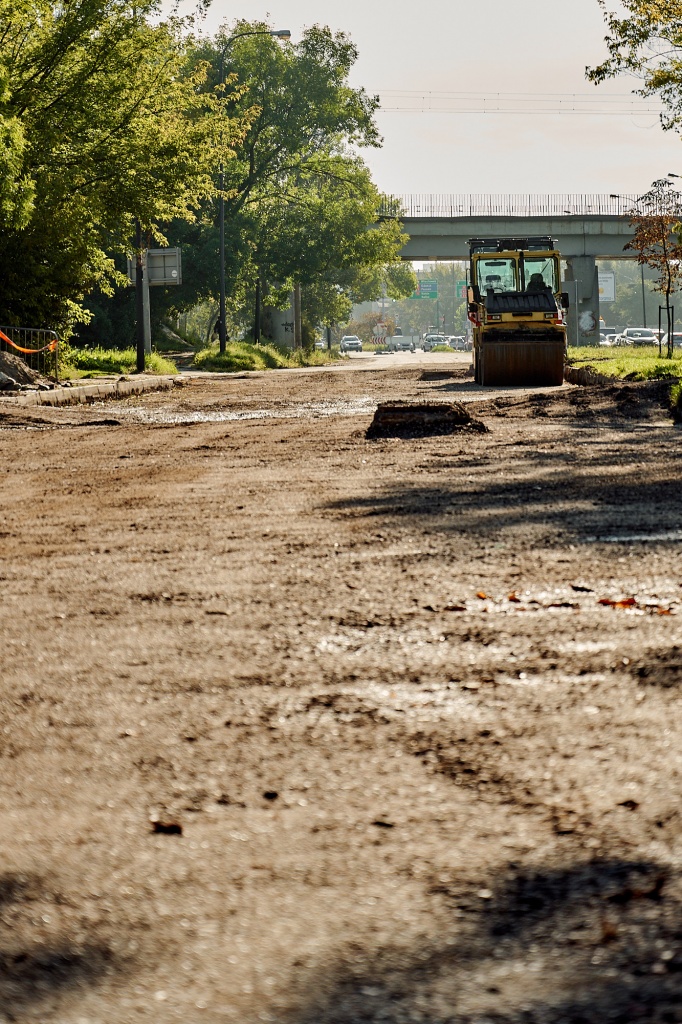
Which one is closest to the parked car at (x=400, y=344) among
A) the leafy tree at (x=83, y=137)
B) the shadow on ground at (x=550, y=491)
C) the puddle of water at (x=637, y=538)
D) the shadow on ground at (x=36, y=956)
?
the leafy tree at (x=83, y=137)

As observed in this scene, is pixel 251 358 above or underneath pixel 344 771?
above

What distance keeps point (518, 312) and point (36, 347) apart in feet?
34.3

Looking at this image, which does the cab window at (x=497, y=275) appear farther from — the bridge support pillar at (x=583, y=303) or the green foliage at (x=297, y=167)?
the bridge support pillar at (x=583, y=303)

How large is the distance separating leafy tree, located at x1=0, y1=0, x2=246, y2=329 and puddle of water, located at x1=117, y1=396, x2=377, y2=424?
871 cm

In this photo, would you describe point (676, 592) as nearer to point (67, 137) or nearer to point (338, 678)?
point (338, 678)

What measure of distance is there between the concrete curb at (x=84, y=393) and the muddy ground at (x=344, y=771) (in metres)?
14.4

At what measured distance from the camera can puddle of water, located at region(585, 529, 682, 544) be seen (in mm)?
6906

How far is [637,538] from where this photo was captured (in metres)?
7.02

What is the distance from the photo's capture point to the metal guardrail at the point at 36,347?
28266mm

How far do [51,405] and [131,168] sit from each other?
33.8ft

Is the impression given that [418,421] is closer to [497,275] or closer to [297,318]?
[497,275]

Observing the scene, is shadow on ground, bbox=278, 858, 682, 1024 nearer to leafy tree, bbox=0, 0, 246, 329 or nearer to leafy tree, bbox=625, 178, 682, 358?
leafy tree, bbox=0, 0, 246, 329

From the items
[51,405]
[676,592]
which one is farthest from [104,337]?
[676,592]

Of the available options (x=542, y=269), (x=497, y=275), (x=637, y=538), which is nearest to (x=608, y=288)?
(x=542, y=269)
